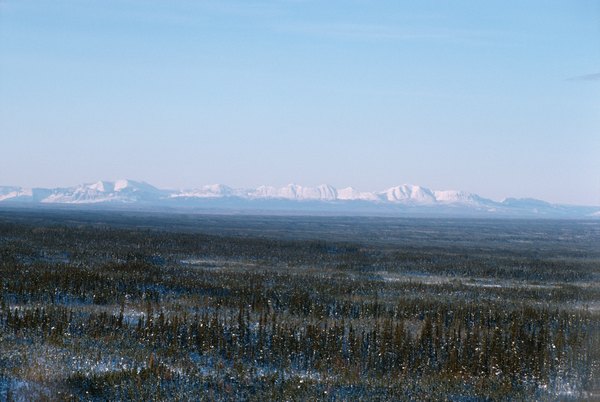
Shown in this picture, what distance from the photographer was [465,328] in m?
21.5

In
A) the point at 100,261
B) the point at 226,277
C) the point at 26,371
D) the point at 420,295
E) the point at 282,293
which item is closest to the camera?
the point at 26,371

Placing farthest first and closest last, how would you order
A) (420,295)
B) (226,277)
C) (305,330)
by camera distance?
(226,277) < (420,295) < (305,330)

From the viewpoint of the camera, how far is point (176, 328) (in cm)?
1845

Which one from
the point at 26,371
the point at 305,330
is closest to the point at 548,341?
the point at 305,330

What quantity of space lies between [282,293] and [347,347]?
8.72 m

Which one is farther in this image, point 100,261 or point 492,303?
point 100,261

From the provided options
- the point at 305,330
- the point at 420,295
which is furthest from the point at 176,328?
the point at 420,295

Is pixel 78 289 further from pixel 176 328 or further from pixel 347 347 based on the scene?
pixel 347 347

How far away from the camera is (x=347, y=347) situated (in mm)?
18266

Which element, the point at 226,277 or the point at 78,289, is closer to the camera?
the point at 78,289

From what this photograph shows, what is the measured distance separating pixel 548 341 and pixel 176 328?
946 centimetres

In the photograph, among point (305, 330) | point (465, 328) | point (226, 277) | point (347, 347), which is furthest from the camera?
point (226, 277)

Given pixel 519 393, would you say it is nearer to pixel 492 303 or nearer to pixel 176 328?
pixel 176 328

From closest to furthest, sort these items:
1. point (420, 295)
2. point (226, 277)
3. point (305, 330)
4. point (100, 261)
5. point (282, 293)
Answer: point (305, 330), point (282, 293), point (420, 295), point (226, 277), point (100, 261)
